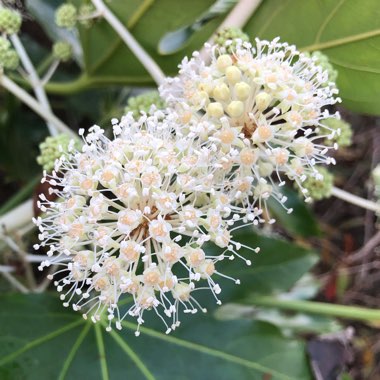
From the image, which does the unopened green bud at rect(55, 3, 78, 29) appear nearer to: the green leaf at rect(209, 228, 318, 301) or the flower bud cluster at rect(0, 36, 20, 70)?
the flower bud cluster at rect(0, 36, 20, 70)

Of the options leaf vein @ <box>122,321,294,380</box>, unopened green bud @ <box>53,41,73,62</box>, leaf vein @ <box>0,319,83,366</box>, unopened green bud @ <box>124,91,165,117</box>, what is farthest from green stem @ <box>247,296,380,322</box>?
unopened green bud @ <box>53,41,73,62</box>

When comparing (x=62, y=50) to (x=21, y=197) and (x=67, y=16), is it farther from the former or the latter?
(x=21, y=197)

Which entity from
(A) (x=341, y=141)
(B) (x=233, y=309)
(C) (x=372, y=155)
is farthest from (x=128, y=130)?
(C) (x=372, y=155)

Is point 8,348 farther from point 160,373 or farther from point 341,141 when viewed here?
point 341,141

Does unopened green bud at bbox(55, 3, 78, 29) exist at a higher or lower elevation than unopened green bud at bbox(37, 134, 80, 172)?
higher

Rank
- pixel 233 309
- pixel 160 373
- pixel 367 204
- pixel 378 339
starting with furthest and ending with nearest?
1. pixel 378 339
2. pixel 233 309
3. pixel 160 373
4. pixel 367 204
